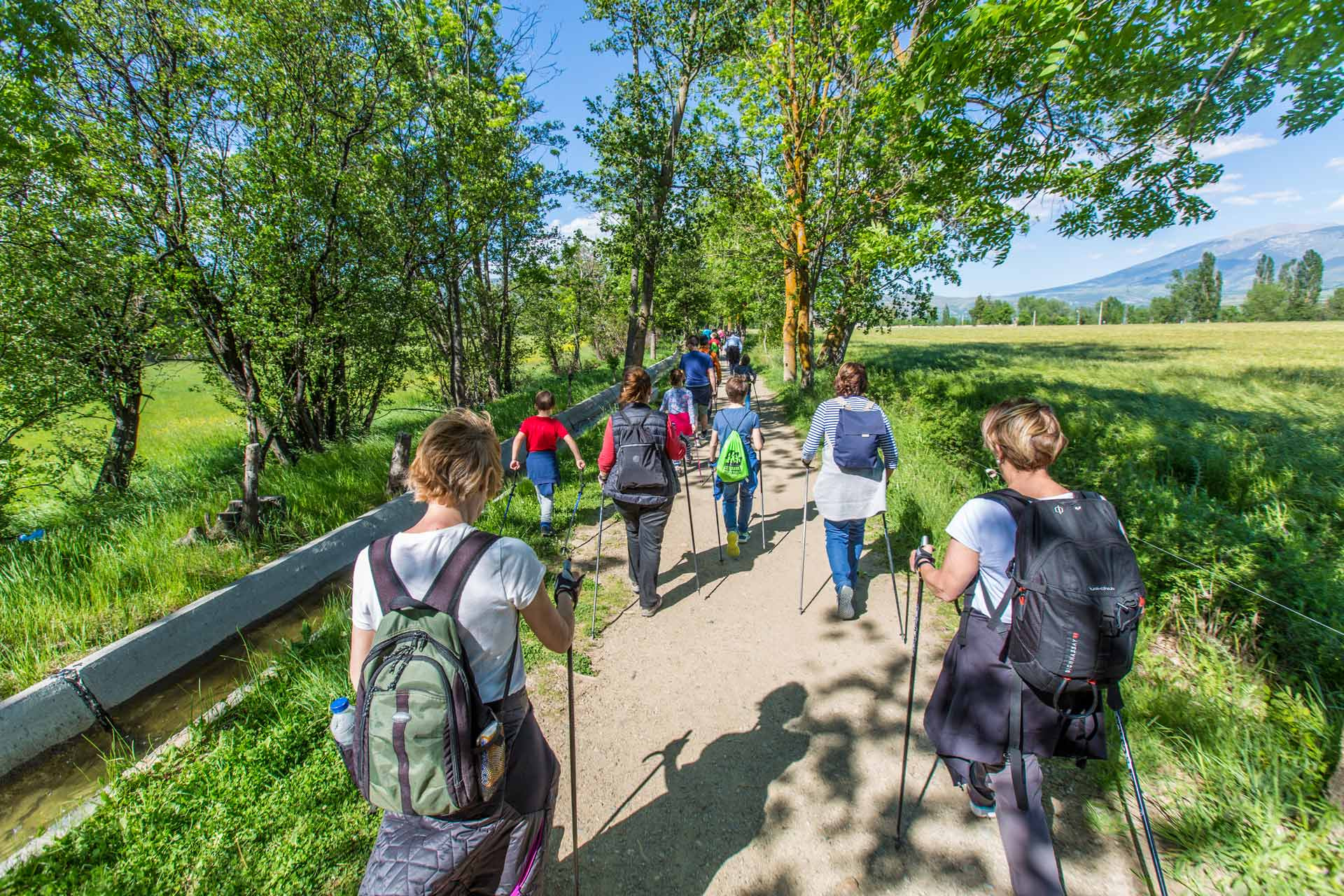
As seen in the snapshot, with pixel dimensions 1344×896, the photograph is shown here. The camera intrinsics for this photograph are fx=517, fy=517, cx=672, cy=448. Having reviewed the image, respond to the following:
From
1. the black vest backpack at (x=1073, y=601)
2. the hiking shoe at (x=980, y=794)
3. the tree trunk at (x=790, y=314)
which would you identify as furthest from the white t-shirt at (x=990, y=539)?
the tree trunk at (x=790, y=314)

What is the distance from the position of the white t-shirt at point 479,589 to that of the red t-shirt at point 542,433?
4.39 meters

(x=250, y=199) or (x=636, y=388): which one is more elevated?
(x=250, y=199)

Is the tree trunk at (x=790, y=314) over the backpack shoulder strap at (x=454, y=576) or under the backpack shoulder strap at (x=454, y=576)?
over

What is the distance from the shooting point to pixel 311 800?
→ 2.68 metres

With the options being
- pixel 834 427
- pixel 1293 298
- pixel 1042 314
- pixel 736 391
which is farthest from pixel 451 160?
pixel 1042 314

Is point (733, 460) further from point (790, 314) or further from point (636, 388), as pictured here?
point (790, 314)

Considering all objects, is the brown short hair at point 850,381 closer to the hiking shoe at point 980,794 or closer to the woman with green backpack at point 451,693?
the hiking shoe at point 980,794

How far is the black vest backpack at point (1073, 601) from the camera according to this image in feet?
5.69

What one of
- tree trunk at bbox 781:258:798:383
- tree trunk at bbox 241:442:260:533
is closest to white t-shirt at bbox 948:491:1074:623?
tree trunk at bbox 241:442:260:533

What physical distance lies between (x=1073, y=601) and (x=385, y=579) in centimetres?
225

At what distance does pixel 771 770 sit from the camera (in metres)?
3.00

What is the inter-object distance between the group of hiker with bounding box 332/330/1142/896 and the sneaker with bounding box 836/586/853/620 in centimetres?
195

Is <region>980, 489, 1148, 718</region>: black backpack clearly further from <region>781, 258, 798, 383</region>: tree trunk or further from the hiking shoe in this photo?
<region>781, 258, 798, 383</region>: tree trunk

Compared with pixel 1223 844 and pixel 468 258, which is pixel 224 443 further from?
pixel 1223 844
